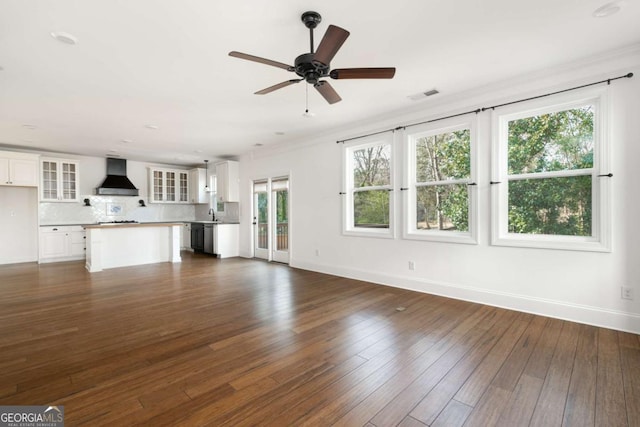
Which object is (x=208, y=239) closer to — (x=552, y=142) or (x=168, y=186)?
(x=168, y=186)

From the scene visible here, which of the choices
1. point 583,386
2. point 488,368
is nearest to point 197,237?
point 488,368

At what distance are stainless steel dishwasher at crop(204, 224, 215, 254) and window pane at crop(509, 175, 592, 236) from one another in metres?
7.00

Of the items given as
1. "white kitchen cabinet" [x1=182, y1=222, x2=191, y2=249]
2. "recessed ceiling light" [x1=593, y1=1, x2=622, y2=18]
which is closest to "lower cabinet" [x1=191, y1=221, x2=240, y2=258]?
"white kitchen cabinet" [x1=182, y1=222, x2=191, y2=249]

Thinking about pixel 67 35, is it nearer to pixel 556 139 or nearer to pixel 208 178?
pixel 556 139

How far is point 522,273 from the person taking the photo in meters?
3.56

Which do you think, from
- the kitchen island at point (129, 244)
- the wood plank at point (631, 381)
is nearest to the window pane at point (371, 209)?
the wood plank at point (631, 381)

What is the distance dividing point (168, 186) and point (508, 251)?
9.09 metres

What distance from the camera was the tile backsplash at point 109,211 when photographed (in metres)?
7.58

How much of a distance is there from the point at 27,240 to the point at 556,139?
10563mm

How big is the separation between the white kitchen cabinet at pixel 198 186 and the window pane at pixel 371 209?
18.9 feet

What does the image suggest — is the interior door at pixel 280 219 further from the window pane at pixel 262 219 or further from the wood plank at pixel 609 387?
the wood plank at pixel 609 387

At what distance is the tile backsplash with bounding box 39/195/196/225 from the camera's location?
7.58m

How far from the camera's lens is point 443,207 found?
4.35 m

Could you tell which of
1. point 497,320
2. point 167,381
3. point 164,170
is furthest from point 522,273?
point 164,170
